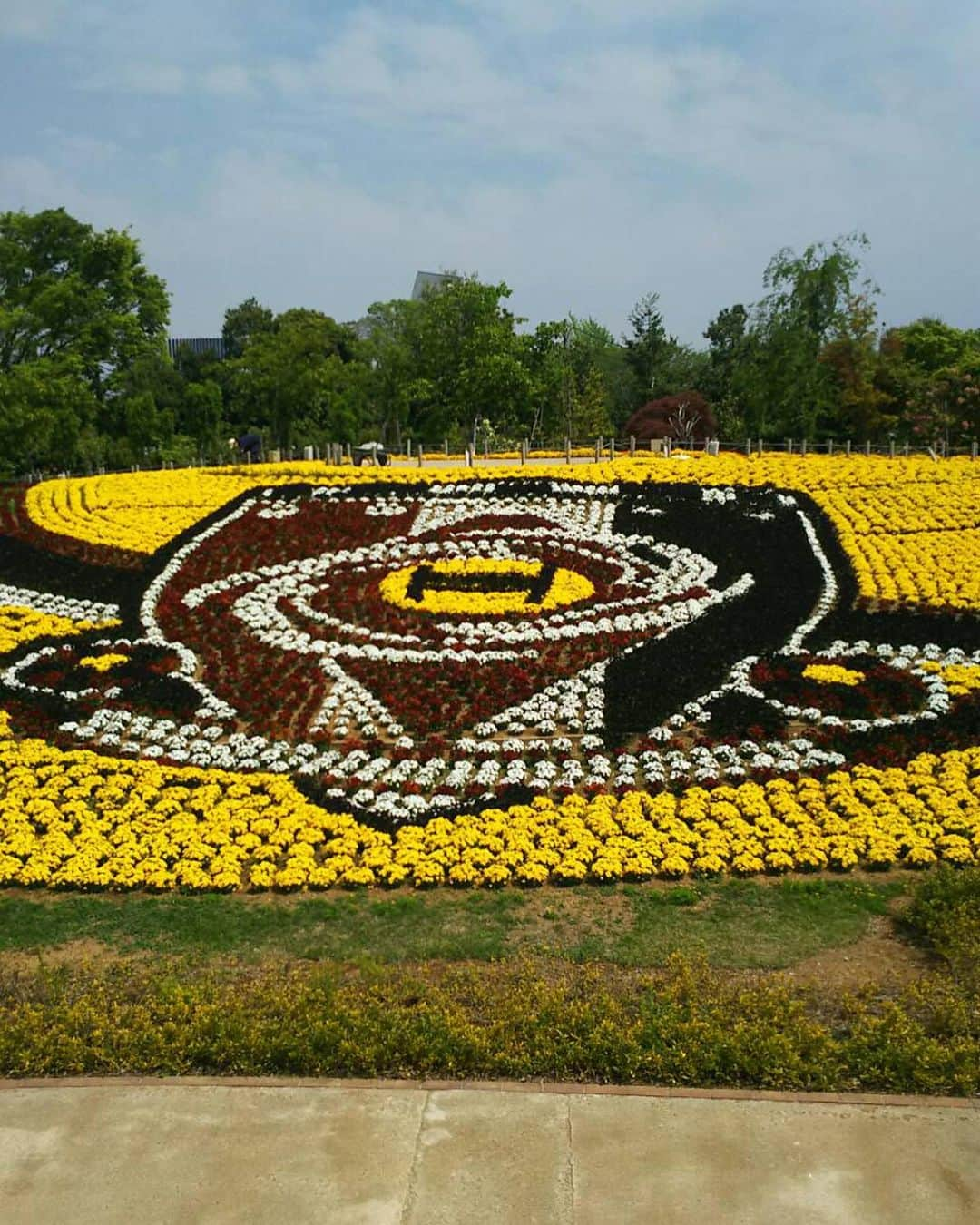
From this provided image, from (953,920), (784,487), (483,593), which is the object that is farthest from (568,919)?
(784,487)

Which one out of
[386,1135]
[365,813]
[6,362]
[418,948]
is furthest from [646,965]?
[6,362]

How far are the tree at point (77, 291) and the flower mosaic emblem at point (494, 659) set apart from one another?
23928 millimetres

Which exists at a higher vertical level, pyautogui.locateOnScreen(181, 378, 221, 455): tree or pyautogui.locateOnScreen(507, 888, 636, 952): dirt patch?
pyautogui.locateOnScreen(181, 378, 221, 455): tree

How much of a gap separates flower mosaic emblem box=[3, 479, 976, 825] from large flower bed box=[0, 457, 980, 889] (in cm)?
6

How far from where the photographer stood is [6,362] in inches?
1618

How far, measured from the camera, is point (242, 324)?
6844cm

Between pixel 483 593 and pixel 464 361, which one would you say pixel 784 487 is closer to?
pixel 483 593

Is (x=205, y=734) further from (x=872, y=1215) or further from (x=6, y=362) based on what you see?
(x=6, y=362)

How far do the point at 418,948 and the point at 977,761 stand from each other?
6.76 metres

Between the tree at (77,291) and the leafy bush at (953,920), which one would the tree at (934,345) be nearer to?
the tree at (77,291)

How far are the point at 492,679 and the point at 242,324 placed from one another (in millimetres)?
59151

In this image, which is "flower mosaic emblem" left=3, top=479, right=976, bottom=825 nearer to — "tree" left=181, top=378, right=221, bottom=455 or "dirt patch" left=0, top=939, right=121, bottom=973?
"dirt patch" left=0, top=939, right=121, bottom=973

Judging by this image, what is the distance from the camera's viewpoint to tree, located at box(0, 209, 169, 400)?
41.9 metres

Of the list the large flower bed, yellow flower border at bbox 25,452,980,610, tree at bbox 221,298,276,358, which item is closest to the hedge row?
the large flower bed
